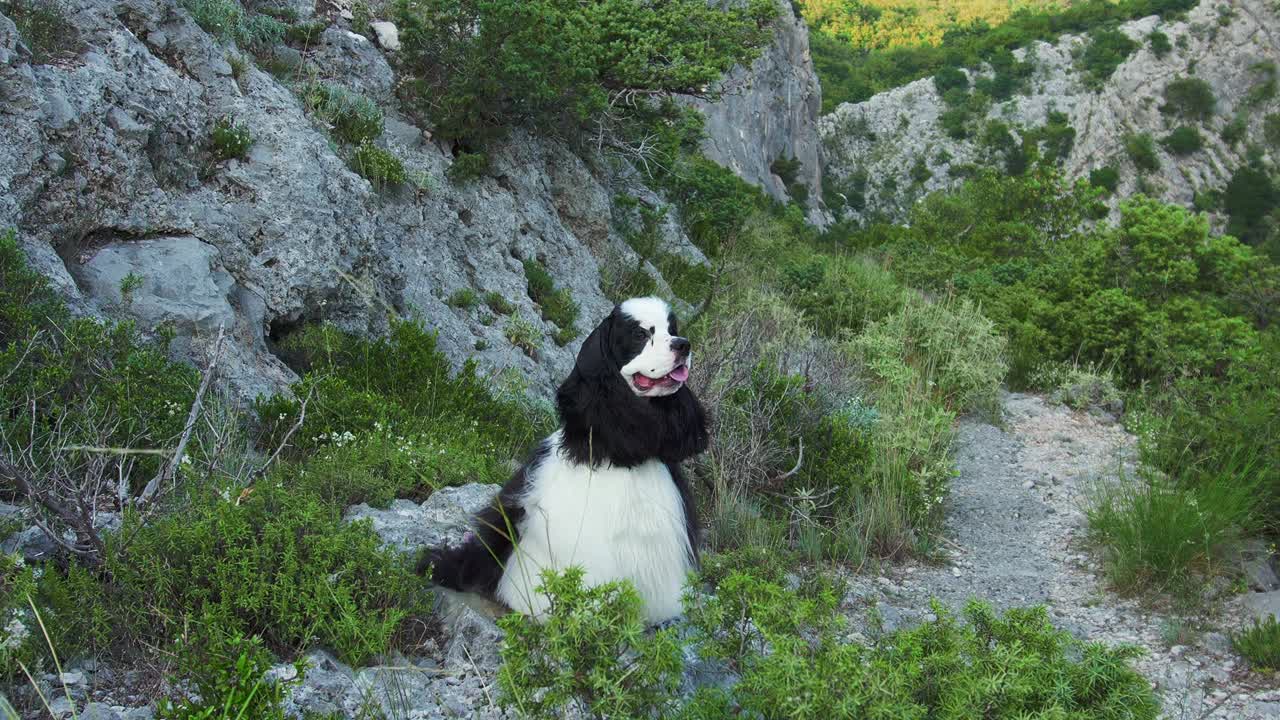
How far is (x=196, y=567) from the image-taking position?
2734 mm

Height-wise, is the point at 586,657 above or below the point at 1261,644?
above

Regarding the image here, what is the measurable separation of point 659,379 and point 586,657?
111 centimetres

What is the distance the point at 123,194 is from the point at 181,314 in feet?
2.80

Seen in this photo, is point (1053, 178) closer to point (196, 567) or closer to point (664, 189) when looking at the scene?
point (664, 189)

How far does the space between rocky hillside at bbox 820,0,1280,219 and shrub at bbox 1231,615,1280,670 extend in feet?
112

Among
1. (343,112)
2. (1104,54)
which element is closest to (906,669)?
(343,112)

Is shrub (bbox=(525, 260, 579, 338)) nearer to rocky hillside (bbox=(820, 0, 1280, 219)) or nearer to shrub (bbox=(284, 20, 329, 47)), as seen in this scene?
shrub (bbox=(284, 20, 329, 47))

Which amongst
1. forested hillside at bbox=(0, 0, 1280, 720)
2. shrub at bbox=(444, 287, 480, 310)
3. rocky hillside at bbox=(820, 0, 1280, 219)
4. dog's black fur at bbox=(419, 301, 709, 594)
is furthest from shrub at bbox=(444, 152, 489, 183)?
rocky hillside at bbox=(820, 0, 1280, 219)

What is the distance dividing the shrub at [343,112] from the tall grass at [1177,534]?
18.7ft

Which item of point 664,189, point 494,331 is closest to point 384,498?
point 494,331

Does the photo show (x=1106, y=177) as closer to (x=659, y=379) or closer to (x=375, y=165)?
(x=375, y=165)

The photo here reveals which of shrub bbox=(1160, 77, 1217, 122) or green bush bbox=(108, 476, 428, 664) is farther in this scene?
shrub bbox=(1160, 77, 1217, 122)

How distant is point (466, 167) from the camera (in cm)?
770

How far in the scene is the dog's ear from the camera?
9.97 ft
